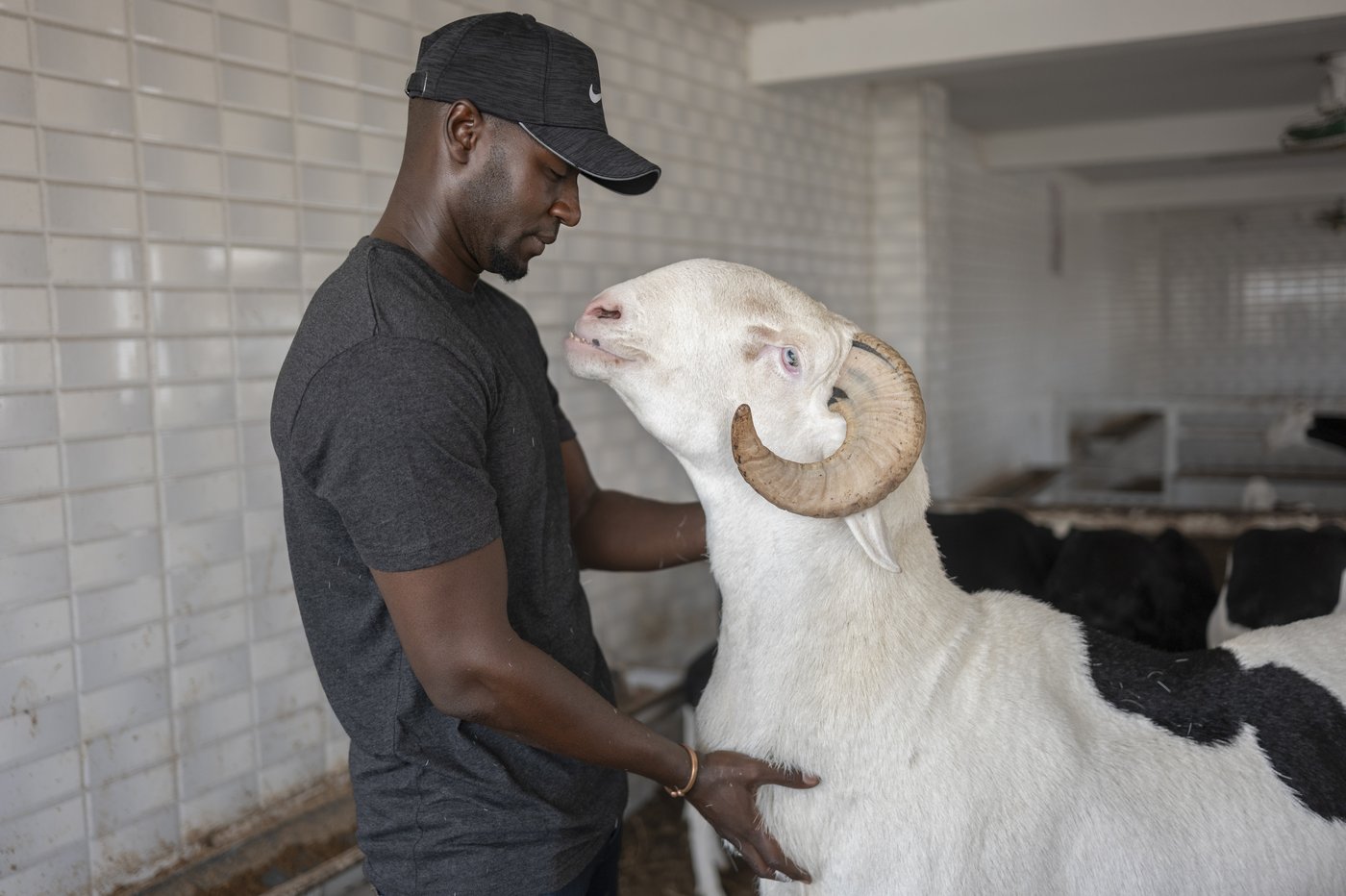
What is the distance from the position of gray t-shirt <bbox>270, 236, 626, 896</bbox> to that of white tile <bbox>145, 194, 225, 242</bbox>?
122cm

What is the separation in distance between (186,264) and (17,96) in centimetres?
52

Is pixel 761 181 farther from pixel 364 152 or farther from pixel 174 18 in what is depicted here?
pixel 174 18

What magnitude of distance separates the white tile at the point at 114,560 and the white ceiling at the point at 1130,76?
3557 mm

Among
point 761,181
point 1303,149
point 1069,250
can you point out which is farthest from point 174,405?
point 1069,250

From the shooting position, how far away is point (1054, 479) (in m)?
9.27

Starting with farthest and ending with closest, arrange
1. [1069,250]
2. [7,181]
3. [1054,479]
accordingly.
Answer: [1069,250] < [1054,479] < [7,181]

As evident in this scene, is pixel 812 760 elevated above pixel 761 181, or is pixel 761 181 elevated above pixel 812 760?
pixel 761 181

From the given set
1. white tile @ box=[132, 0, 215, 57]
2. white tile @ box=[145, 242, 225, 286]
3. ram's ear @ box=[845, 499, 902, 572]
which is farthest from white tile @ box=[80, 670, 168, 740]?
ram's ear @ box=[845, 499, 902, 572]

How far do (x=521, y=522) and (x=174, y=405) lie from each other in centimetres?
143

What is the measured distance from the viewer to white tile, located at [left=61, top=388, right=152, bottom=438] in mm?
2492

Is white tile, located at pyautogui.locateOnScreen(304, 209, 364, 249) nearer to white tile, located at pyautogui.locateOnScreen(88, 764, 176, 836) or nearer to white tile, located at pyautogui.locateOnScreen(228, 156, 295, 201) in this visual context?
white tile, located at pyautogui.locateOnScreen(228, 156, 295, 201)

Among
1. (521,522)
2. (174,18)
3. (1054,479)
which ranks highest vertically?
(174,18)

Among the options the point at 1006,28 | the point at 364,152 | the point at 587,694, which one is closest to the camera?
the point at 587,694

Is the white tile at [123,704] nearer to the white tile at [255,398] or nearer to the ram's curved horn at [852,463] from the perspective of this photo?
the white tile at [255,398]
